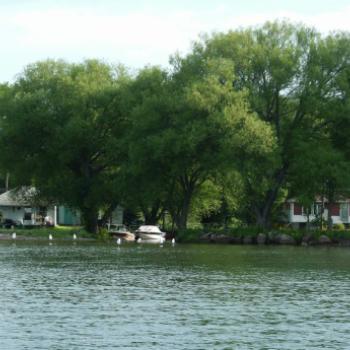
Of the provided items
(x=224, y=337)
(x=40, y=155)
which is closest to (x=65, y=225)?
(x=40, y=155)

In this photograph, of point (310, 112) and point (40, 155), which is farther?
point (40, 155)

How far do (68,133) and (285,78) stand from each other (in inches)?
866

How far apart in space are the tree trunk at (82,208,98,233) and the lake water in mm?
37929

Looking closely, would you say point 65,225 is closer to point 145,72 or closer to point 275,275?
point 145,72

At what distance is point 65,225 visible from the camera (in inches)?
5197

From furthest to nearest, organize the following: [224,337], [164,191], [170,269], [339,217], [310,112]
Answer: [339,217]
[164,191]
[310,112]
[170,269]
[224,337]

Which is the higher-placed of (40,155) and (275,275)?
(40,155)

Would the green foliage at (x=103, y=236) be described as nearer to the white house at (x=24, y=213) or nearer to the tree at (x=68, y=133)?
the tree at (x=68, y=133)

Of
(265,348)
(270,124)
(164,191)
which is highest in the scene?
(270,124)

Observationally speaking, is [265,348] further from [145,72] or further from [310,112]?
[145,72]

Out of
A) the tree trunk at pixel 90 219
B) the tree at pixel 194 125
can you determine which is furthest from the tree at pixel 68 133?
the tree at pixel 194 125

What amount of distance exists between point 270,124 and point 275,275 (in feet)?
132

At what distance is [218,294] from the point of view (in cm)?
3756

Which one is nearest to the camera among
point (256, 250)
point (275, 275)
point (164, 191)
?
point (275, 275)
